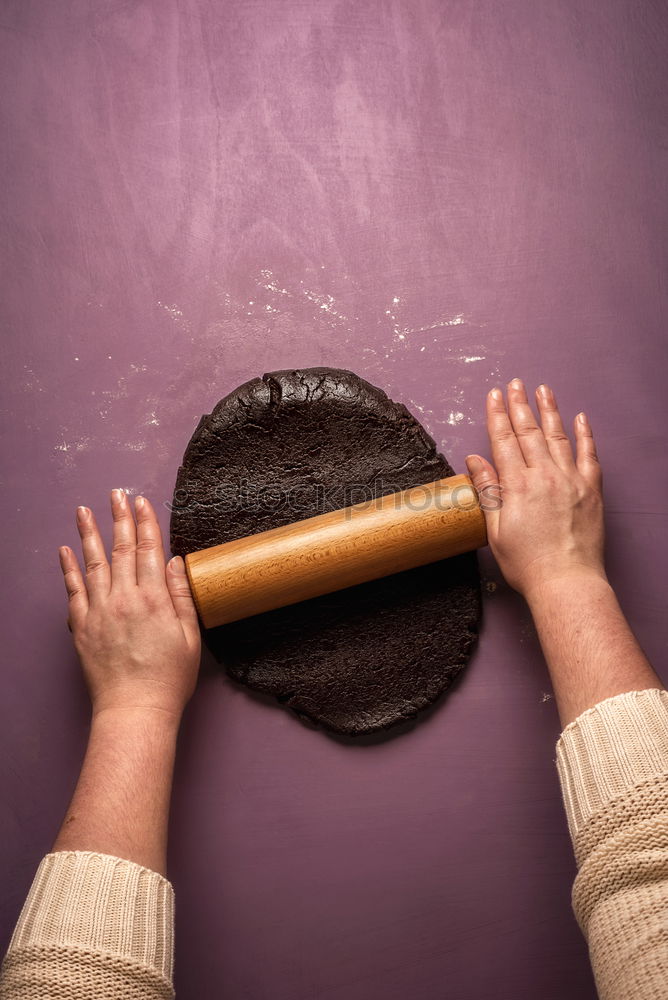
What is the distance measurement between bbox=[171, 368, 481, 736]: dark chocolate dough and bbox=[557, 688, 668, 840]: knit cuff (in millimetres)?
374

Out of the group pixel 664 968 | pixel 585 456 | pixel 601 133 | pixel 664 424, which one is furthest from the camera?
pixel 601 133

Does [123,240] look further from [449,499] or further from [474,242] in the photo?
[449,499]

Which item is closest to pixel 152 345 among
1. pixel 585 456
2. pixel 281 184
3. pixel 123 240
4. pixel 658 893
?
pixel 123 240

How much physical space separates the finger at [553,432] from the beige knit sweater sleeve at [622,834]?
49 centimetres

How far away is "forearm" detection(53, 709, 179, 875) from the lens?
1248mm

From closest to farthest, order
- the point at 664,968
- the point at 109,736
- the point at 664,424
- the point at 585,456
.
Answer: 1. the point at 664,968
2. the point at 109,736
3. the point at 585,456
4. the point at 664,424

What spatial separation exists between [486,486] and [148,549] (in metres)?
0.67

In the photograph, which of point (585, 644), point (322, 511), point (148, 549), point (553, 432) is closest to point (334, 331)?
point (322, 511)

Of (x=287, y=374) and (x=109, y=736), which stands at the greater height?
(x=287, y=374)

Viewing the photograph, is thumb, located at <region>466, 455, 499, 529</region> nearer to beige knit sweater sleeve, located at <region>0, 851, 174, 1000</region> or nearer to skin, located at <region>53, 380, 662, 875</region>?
skin, located at <region>53, 380, 662, 875</region>

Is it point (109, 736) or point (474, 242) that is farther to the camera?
point (474, 242)

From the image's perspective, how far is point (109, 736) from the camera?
4.50 feet

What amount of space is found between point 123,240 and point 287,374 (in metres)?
0.53

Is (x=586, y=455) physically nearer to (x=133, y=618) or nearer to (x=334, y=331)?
(x=334, y=331)
